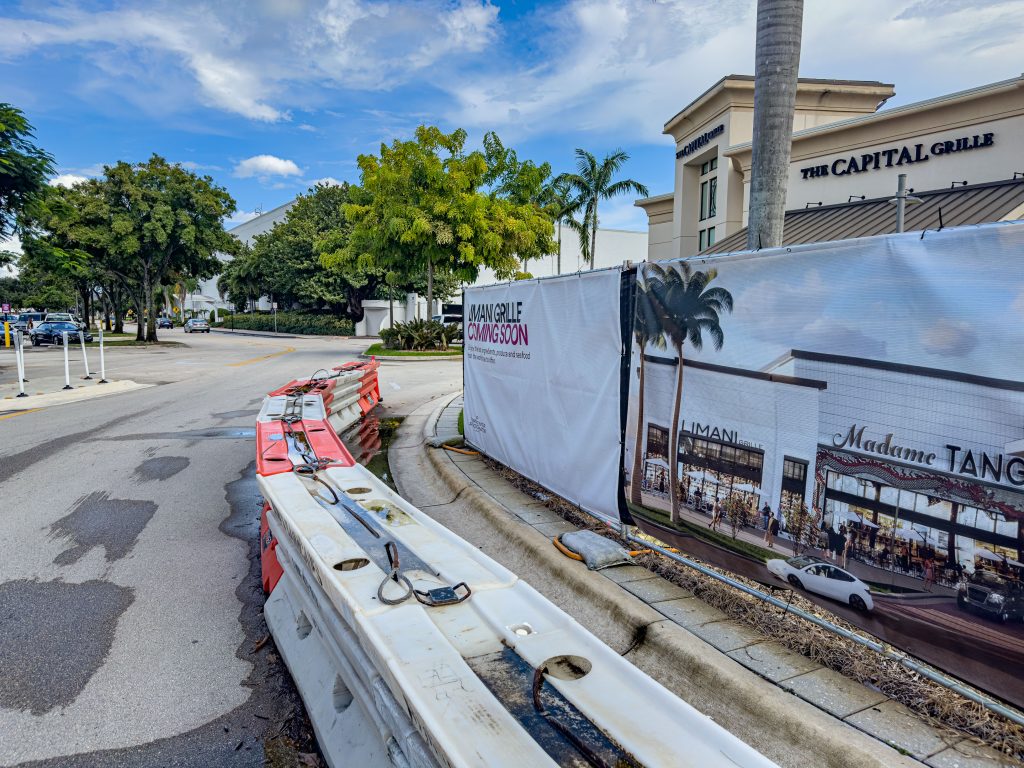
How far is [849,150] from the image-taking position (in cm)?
1716

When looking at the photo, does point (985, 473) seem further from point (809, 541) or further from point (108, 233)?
point (108, 233)

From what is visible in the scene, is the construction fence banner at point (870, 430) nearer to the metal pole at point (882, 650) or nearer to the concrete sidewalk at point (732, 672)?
the metal pole at point (882, 650)

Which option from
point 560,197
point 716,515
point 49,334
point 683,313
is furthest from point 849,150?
point 49,334

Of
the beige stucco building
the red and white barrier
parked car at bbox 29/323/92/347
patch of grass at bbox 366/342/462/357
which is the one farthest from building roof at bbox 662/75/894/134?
parked car at bbox 29/323/92/347

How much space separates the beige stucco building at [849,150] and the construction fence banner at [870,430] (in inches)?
483

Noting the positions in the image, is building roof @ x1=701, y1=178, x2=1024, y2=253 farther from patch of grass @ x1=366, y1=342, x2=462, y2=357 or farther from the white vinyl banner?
patch of grass @ x1=366, y1=342, x2=462, y2=357

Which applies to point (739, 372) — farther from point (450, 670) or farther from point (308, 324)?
point (308, 324)


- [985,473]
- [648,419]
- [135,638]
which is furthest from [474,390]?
[985,473]

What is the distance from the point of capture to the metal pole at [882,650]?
2.56 meters

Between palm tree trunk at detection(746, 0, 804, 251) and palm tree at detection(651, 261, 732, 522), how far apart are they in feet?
7.37

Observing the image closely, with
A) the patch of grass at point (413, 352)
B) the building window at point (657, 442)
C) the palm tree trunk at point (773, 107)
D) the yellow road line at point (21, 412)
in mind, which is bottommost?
the yellow road line at point (21, 412)

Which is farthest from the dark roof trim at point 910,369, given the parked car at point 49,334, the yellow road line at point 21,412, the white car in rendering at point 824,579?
the parked car at point 49,334

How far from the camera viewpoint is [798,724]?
265cm

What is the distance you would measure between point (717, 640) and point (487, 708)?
1895 mm
